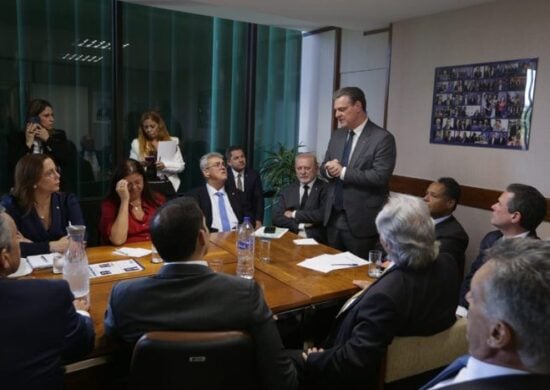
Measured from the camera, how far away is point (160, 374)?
49.6 inches

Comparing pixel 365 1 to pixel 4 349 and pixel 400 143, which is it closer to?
pixel 400 143

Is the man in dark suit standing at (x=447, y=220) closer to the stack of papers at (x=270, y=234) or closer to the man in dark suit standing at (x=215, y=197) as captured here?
the stack of papers at (x=270, y=234)

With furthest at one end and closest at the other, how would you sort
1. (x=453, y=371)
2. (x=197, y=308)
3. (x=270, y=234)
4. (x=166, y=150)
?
(x=166, y=150) < (x=270, y=234) < (x=197, y=308) < (x=453, y=371)

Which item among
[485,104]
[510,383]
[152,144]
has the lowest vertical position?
[510,383]

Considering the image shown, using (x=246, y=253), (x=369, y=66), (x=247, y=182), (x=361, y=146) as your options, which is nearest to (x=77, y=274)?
(x=246, y=253)

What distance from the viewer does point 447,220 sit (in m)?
3.03

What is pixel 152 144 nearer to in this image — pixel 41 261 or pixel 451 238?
pixel 41 261

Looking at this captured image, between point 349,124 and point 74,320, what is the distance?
Answer: 2.37m

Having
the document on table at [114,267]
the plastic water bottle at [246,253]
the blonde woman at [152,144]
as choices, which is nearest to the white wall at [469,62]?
the blonde woman at [152,144]

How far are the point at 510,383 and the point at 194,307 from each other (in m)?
0.82

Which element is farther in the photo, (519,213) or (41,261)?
(519,213)

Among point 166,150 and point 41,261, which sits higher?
point 166,150

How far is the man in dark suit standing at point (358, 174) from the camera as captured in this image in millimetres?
3150

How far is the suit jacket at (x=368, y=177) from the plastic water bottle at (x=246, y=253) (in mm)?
1024
